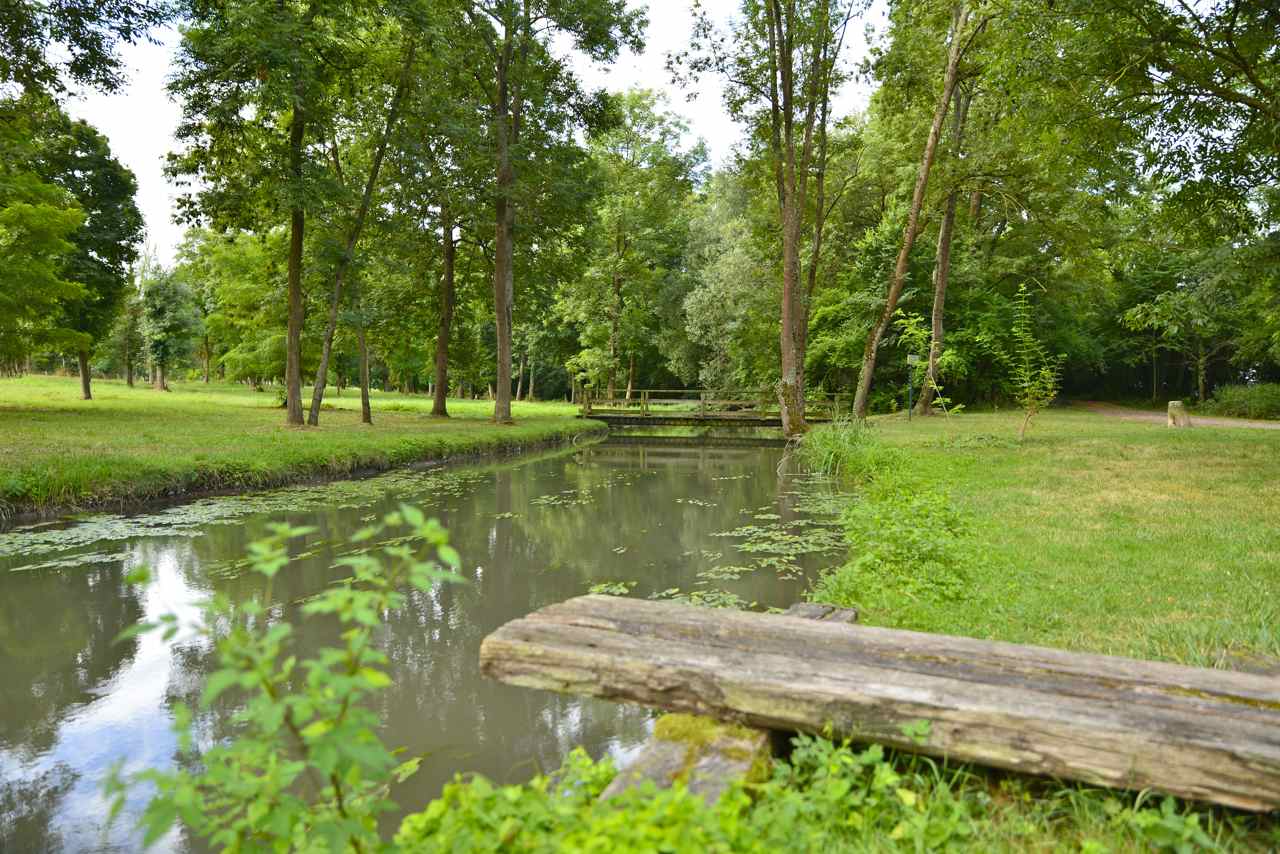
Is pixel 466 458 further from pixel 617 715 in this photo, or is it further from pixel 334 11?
pixel 617 715

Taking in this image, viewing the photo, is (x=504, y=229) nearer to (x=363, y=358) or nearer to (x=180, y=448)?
(x=363, y=358)

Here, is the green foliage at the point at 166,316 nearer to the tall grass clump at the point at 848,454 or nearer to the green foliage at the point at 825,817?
the tall grass clump at the point at 848,454

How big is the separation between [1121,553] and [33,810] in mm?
6528

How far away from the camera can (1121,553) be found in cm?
524

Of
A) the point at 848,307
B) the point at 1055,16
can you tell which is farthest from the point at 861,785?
the point at 848,307

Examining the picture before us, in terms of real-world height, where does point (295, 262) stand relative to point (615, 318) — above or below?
below

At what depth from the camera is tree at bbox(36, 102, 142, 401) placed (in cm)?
2041

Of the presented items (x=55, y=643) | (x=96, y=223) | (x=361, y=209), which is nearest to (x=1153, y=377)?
(x=361, y=209)

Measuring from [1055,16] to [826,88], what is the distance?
9532 mm

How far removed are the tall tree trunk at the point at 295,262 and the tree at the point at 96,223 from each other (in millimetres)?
8230

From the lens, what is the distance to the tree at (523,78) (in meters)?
19.5

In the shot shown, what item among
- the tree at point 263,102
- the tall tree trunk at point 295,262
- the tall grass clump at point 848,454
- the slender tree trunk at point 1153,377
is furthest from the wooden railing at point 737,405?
the slender tree trunk at point 1153,377

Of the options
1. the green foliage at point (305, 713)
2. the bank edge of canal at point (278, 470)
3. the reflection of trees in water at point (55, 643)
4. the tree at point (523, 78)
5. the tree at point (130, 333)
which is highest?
the tree at point (523, 78)

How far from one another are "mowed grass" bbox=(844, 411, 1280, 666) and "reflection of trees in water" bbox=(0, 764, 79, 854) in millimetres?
3895
